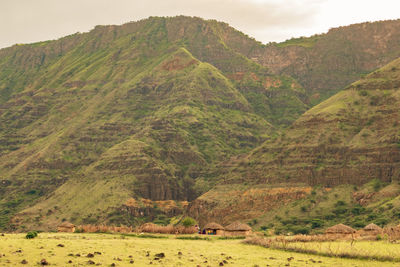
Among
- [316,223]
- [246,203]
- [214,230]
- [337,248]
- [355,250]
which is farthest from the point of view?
[246,203]

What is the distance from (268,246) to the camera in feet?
276

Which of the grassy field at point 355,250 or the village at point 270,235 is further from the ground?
the grassy field at point 355,250

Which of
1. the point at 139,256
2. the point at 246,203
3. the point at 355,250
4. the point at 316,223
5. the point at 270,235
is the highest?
the point at 139,256

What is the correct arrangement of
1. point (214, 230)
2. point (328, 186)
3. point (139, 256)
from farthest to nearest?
point (328, 186)
point (214, 230)
point (139, 256)

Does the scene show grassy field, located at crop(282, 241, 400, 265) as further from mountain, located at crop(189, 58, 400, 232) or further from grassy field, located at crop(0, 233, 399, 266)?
mountain, located at crop(189, 58, 400, 232)

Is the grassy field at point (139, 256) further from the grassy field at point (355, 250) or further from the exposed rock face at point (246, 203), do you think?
the exposed rock face at point (246, 203)

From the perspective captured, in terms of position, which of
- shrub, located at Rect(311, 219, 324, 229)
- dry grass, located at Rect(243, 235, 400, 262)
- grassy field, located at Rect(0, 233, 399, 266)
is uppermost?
grassy field, located at Rect(0, 233, 399, 266)

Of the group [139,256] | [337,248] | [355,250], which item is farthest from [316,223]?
[139,256]

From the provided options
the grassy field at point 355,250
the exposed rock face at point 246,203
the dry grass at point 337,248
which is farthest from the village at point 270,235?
the exposed rock face at point 246,203

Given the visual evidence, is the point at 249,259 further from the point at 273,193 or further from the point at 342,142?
the point at 342,142

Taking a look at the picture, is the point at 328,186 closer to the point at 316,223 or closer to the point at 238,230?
the point at 316,223

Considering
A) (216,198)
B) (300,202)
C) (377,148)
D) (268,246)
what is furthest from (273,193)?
(268,246)

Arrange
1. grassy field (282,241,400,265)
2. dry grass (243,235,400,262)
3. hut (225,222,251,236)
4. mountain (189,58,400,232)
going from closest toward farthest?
grassy field (282,241,400,265)
dry grass (243,235,400,262)
hut (225,222,251,236)
mountain (189,58,400,232)

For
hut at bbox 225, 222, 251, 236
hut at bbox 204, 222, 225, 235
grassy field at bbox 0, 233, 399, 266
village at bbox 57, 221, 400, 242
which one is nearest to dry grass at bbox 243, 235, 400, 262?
village at bbox 57, 221, 400, 242
